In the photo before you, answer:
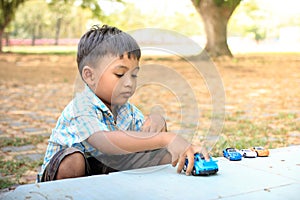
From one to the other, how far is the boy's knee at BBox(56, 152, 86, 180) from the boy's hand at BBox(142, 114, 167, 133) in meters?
0.40

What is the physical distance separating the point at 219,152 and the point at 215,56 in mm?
14154

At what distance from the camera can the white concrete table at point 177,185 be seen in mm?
1681

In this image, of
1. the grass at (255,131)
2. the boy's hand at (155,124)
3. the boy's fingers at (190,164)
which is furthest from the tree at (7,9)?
the boy's fingers at (190,164)

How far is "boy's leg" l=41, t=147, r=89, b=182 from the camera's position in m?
2.11

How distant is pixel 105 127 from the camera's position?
7.14 feet

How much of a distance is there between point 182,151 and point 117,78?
50cm

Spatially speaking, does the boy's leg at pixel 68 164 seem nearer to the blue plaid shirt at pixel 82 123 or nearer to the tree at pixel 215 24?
the blue plaid shirt at pixel 82 123

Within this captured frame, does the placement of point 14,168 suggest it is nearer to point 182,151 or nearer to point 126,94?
point 126,94

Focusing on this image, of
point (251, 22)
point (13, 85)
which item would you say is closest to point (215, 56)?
point (13, 85)

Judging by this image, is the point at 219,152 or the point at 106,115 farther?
the point at 219,152

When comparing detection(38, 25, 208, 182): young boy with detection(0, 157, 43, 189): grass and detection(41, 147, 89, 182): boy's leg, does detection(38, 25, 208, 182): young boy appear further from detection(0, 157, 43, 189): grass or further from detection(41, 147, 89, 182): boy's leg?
detection(0, 157, 43, 189): grass

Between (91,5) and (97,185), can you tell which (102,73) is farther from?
(91,5)

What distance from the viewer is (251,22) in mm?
63031

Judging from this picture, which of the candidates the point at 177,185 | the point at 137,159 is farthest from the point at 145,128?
the point at 177,185
